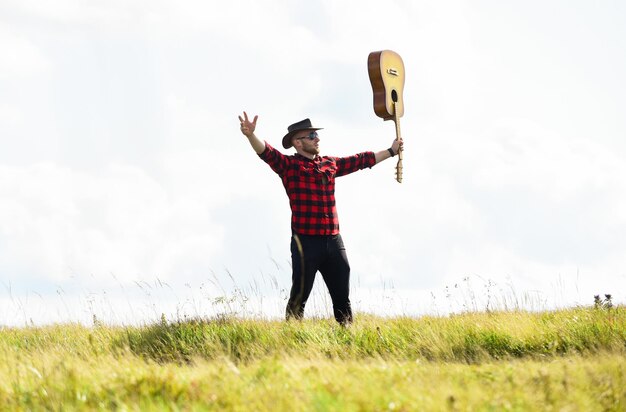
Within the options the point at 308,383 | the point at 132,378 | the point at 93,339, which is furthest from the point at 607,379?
the point at 93,339

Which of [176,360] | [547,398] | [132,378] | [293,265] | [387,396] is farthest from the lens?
[293,265]

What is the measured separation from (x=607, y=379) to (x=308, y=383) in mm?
2442

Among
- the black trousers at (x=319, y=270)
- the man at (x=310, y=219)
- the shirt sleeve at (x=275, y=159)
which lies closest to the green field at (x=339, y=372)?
the black trousers at (x=319, y=270)

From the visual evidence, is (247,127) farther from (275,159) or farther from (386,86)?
(386,86)

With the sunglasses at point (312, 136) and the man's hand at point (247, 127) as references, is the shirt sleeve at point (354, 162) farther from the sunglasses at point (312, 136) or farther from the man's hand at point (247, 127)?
the man's hand at point (247, 127)

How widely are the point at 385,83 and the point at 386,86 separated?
0.04m

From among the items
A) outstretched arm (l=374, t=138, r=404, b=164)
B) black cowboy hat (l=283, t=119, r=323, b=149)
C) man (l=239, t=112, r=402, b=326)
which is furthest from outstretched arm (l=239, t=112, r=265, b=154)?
outstretched arm (l=374, t=138, r=404, b=164)

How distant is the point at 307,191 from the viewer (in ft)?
30.7

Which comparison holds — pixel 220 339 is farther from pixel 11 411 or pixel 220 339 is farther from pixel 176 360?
pixel 11 411

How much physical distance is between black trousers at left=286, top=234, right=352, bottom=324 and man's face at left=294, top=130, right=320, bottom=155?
1.15m

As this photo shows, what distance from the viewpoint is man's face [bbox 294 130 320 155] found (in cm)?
966

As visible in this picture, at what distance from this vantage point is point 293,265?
9.34 meters

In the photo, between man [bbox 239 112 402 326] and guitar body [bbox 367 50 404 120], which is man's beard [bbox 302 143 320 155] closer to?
man [bbox 239 112 402 326]

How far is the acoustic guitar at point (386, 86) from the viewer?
10.4 metres
